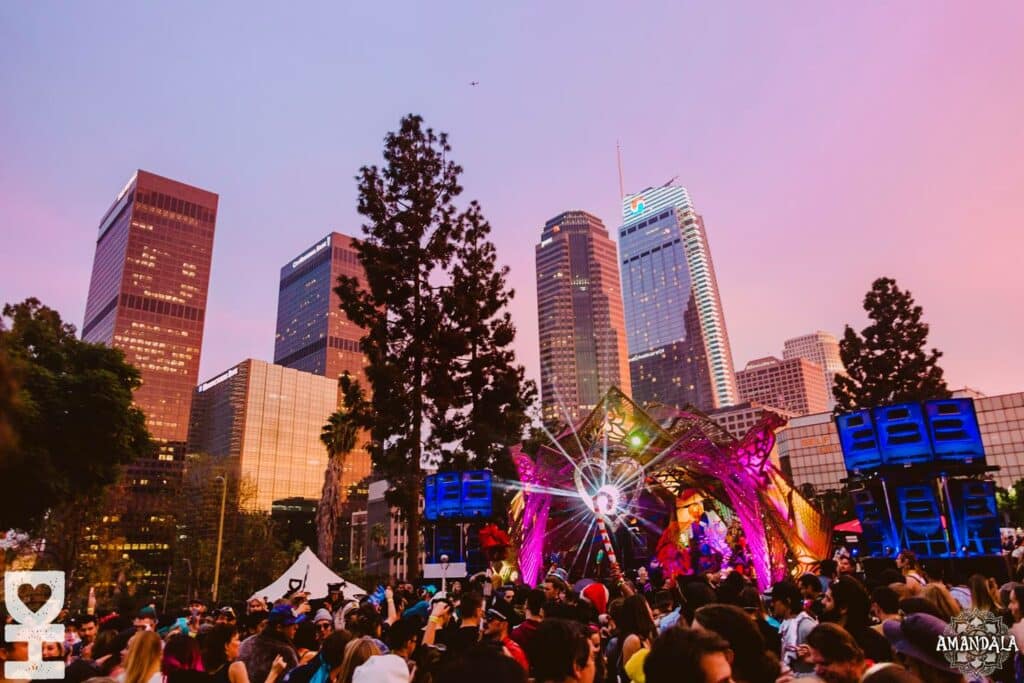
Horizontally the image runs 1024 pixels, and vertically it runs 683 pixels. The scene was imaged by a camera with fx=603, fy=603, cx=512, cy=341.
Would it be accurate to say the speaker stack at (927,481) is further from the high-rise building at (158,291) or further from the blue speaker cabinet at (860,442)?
the high-rise building at (158,291)

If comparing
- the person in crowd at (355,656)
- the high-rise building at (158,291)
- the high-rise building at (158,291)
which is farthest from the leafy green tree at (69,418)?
the high-rise building at (158,291)

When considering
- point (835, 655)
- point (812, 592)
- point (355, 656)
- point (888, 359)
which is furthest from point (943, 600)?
point (888, 359)

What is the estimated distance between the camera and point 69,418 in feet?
82.3

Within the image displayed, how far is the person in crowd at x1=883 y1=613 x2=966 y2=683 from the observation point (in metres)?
3.66

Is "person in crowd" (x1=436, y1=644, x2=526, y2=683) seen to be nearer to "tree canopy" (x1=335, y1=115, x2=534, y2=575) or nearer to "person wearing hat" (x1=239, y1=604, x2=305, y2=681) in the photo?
"person wearing hat" (x1=239, y1=604, x2=305, y2=681)

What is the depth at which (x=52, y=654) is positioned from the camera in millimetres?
5727

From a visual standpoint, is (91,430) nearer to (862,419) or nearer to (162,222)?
(862,419)

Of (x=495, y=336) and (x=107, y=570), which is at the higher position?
(x=495, y=336)

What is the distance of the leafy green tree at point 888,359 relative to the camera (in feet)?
122

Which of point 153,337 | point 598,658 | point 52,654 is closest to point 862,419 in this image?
point 598,658

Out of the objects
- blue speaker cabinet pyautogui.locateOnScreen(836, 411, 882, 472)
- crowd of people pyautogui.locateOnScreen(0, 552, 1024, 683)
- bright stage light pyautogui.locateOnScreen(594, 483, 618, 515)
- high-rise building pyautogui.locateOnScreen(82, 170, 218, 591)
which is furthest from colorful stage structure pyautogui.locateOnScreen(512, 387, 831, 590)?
high-rise building pyautogui.locateOnScreen(82, 170, 218, 591)

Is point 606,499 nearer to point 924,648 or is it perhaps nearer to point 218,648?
point 218,648

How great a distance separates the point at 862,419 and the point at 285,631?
49.7 feet

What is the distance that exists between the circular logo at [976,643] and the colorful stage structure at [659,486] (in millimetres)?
12468
